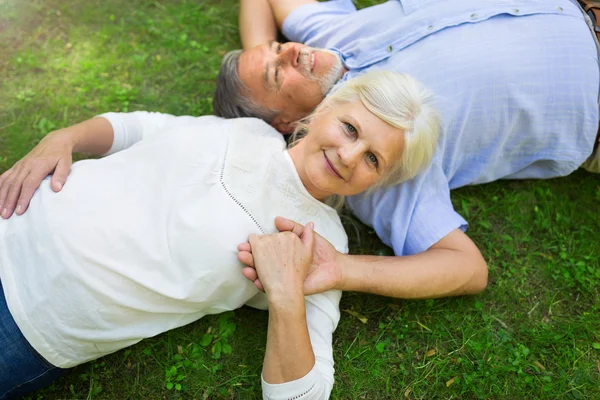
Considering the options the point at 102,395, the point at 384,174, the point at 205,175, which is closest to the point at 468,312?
the point at 384,174

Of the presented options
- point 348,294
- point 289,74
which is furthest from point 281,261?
point 289,74

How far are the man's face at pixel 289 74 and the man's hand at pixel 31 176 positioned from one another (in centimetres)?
134

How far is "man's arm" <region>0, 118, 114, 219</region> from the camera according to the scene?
274 cm

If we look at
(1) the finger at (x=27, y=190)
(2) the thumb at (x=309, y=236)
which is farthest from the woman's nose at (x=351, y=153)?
(1) the finger at (x=27, y=190)

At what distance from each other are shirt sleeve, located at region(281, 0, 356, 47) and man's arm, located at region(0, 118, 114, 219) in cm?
174

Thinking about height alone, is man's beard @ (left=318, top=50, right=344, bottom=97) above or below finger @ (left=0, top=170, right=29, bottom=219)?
below

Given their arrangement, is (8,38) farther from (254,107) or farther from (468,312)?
(468,312)

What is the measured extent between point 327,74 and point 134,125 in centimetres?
136

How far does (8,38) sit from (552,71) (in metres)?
4.31

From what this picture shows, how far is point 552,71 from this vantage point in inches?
128

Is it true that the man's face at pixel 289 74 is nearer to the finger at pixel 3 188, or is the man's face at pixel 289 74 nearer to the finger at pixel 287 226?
the finger at pixel 287 226

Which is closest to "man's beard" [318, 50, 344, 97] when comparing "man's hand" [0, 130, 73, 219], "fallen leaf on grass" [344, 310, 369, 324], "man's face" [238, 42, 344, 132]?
"man's face" [238, 42, 344, 132]

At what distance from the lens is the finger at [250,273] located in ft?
8.71

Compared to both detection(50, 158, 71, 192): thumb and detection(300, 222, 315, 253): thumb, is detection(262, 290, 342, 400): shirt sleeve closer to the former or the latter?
detection(300, 222, 315, 253): thumb
